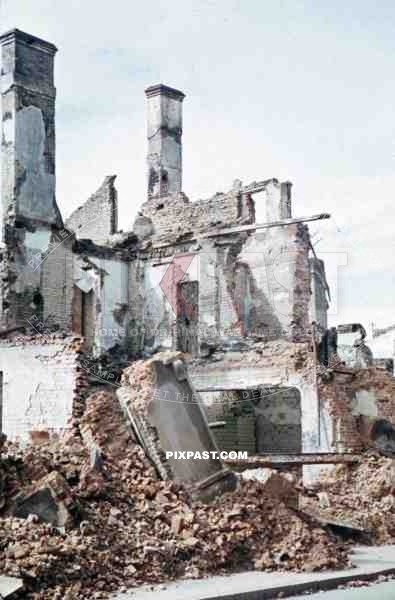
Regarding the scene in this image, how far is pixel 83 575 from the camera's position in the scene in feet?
28.7

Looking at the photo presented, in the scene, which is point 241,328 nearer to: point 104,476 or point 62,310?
point 62,310

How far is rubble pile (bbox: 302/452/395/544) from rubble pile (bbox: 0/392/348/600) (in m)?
2.37

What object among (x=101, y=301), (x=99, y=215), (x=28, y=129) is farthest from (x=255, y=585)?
(x=99, y=215)

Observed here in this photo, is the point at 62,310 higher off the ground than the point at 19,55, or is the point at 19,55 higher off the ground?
the point at 19,55

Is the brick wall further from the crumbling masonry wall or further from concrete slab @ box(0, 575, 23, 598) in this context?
concrete slab @ box(0, 575, 23, 598)

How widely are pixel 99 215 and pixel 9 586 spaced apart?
20.1m

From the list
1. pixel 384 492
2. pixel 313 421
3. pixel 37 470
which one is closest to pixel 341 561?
pixel 37 470

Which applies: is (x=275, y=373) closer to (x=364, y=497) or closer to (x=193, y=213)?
(x=364, y=497)

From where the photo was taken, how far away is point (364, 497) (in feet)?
51.9

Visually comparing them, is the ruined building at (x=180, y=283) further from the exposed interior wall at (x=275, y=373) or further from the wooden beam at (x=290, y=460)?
the wooden beam at (x=290, y=460)

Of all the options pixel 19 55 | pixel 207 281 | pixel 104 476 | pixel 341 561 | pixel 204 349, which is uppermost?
pixel 19 55

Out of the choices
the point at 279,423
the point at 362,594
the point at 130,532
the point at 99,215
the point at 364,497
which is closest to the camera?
the point at 362,594

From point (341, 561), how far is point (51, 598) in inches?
151

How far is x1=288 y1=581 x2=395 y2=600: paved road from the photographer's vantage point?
910cm
